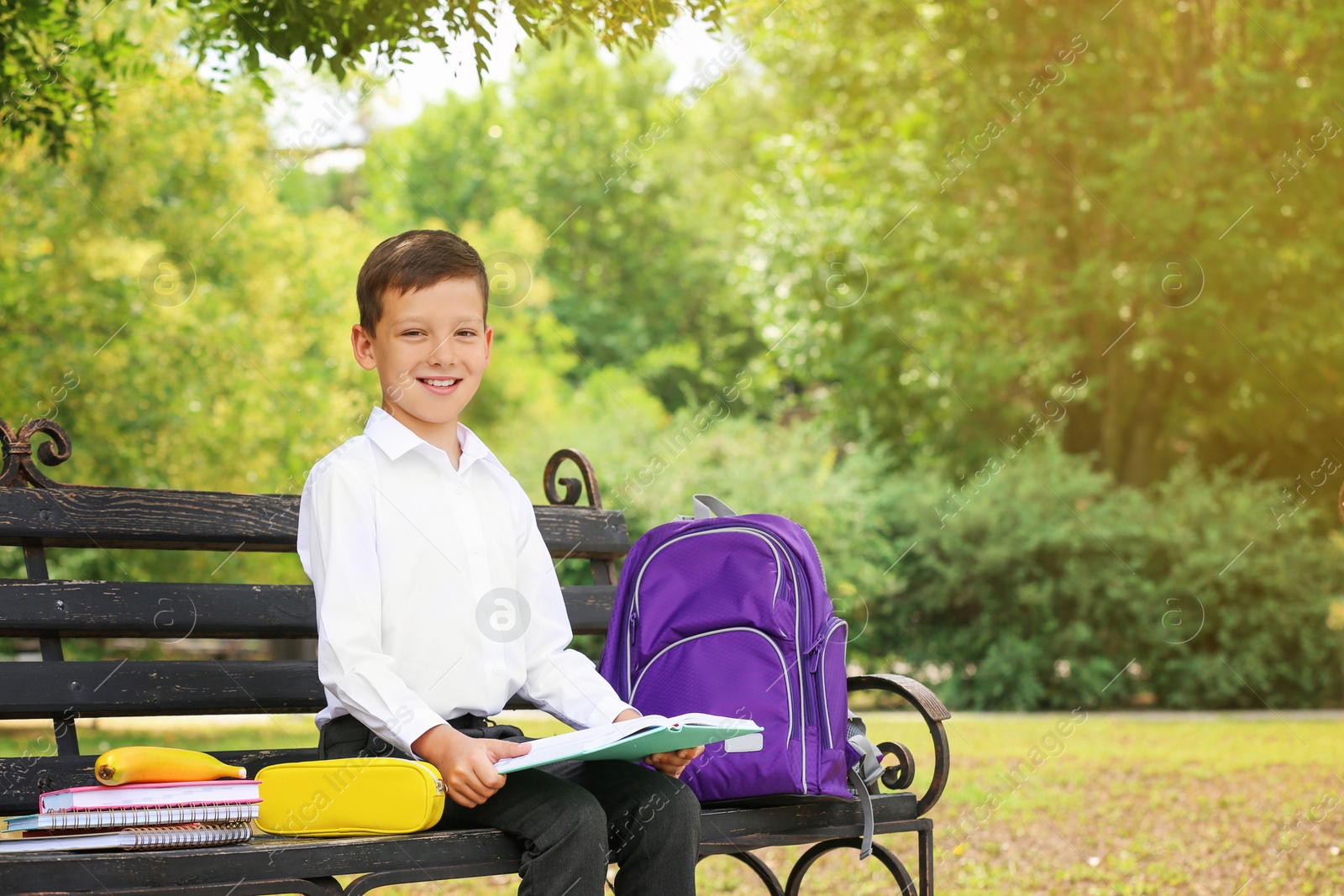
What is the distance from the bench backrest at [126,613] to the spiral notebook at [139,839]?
60 centimetres

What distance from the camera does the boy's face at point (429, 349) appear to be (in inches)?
108

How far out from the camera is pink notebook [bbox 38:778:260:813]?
84.7 inches

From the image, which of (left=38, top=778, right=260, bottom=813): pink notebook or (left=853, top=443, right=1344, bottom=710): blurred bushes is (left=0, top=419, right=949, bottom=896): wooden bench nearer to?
(left=38, top=778, right=260, bottom=813): pink notebook

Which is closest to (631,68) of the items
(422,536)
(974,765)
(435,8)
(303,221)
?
(303,221)

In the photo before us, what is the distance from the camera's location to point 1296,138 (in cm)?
1293

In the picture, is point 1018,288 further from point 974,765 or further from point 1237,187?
point 974,765

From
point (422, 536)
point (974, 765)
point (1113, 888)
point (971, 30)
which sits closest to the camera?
point (422, 536)

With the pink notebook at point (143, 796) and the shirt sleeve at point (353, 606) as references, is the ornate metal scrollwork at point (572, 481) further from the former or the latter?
the pink notebook at point (143, 796)

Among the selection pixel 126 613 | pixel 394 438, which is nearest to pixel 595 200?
pixel 126 613

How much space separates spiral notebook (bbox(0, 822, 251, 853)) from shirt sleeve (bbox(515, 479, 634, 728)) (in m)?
0.78

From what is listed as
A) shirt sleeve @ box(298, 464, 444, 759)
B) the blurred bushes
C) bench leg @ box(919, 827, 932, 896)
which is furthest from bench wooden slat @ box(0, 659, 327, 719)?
the blurred bushes

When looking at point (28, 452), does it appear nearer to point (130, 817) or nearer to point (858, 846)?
point (130, 817)

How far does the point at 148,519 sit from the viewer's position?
3037 mm

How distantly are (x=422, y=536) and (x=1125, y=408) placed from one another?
13.7 m
